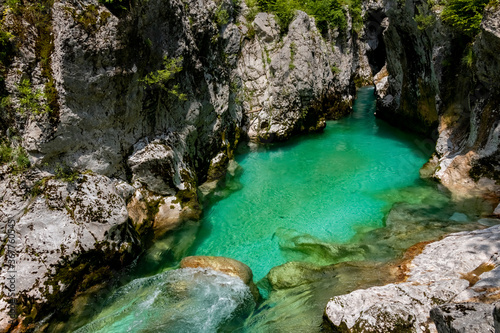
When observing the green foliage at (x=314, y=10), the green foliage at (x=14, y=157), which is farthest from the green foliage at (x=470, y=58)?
the green foliage at (x=14, y=157)

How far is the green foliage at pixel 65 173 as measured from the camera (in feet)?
22.5

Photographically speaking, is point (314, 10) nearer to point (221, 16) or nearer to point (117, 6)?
point (221, 16)

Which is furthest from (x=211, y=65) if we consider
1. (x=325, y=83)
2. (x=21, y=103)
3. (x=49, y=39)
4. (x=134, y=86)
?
(x=325, y=83)

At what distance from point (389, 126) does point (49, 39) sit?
54.5 feet

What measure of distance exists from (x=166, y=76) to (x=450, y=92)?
10.4 metres

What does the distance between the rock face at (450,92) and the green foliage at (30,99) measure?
11.2m

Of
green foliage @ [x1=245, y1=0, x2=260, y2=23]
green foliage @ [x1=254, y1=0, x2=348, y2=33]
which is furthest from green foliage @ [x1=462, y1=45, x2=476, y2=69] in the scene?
green foliage @ [x1=245, y1=0, x2=260, y2=23]

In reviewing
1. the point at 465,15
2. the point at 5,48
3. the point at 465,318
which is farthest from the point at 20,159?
the point at 465,15

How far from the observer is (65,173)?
699 centimetres

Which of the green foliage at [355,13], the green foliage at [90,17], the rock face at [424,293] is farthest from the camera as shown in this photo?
the green foliage at [355,13]

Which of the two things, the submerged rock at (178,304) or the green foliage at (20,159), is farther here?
the green foliage at (20,159)

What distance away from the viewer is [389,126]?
58.4 feet

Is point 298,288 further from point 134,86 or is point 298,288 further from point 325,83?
point 325,83

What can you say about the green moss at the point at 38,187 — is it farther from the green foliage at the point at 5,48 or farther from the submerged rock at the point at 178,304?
the submerged rock at the point at 178,304
